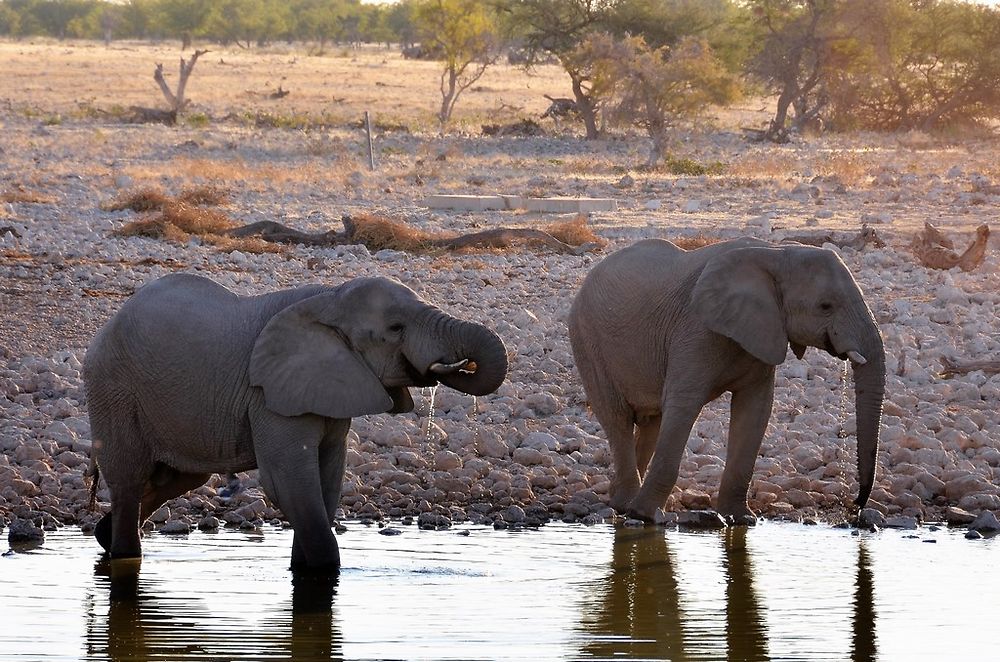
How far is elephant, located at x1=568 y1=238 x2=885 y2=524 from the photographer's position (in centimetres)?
721

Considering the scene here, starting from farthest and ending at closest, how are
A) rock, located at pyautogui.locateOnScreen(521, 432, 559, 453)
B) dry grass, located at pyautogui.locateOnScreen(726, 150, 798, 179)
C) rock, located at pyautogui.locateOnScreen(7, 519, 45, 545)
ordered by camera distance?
1. dry grass, located at pyautogui.locateOnScreen(726, 150, 798, 179)
2. rock, located at pyautogui.locateOnScreen(521, 432, 559, 453)
3. rock, located at pyautogui.locateOnScreen(7, 519, 45, 545)

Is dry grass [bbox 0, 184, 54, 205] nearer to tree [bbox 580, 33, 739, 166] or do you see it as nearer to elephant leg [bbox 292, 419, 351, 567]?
tree [bbox 580, 33, 739, 166]

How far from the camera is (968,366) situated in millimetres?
10828

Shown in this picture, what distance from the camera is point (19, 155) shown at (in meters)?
27.5

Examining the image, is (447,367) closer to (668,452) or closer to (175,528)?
(668,452)

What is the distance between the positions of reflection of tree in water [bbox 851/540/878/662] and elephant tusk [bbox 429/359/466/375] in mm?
1754

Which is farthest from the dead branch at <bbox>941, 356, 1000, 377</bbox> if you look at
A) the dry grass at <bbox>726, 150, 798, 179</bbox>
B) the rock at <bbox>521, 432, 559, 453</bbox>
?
the dry grass at <bbox>726, 150, 798, 179</bbox>

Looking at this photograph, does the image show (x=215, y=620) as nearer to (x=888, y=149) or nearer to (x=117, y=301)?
(x=117, y=301)

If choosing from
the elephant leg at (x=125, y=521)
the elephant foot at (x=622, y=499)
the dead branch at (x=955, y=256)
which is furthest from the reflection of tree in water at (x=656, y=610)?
the dead branch at (x=955, y=256)

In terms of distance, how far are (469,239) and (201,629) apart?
34.9 ft

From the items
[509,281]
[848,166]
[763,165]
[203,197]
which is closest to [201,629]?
[509,281]

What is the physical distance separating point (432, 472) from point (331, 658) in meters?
3.08

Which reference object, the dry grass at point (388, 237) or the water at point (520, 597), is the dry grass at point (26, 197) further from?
the water at point (520, 597)

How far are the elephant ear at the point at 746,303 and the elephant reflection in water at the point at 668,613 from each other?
100 cm
